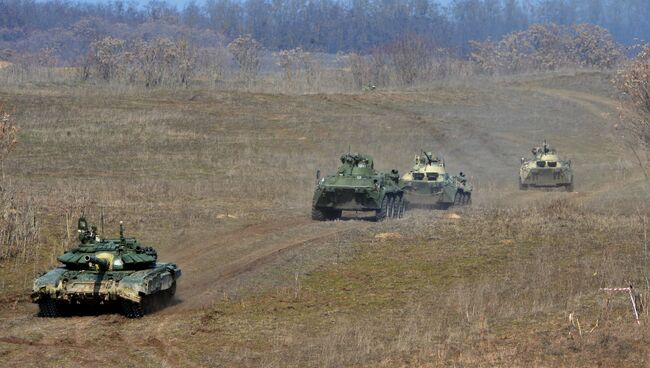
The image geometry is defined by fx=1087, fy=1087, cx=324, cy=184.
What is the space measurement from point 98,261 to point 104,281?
0.40 metres

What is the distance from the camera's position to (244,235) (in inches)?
1241

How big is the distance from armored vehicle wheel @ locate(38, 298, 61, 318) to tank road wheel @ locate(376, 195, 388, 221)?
15089 mm

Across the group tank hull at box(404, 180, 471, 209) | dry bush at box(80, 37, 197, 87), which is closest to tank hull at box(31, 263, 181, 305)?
tank hull at box(404, 180, 471, 209)

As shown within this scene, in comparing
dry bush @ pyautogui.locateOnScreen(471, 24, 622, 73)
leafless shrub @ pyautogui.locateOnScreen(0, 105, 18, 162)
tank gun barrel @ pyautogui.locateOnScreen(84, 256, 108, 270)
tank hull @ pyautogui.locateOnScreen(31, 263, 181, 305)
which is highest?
dry bush @ pyautogui.locateOnScreen(471, 24, 622, 73)

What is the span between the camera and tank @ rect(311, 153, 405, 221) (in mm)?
34125

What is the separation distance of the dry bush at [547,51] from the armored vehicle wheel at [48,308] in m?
91.8

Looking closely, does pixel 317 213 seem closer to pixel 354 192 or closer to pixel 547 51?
pixel 354 192

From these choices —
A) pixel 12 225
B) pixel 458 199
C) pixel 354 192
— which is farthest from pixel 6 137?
pixel 458 199

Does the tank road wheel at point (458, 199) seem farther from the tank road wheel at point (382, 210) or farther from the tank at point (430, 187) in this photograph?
the tank road wheel at point (382, 210)

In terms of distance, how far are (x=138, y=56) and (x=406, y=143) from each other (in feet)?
137

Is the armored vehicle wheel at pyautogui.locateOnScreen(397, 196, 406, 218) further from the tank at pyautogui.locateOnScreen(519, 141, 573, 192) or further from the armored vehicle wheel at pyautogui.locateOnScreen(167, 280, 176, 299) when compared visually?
the armored vehicle wheel at pyautogui.locateOnScreen(167, 280, 176, 299)

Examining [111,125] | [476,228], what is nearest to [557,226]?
[476,228]

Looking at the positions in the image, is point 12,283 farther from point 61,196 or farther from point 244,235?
point 61,196

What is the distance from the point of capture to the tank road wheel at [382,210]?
3453cm
